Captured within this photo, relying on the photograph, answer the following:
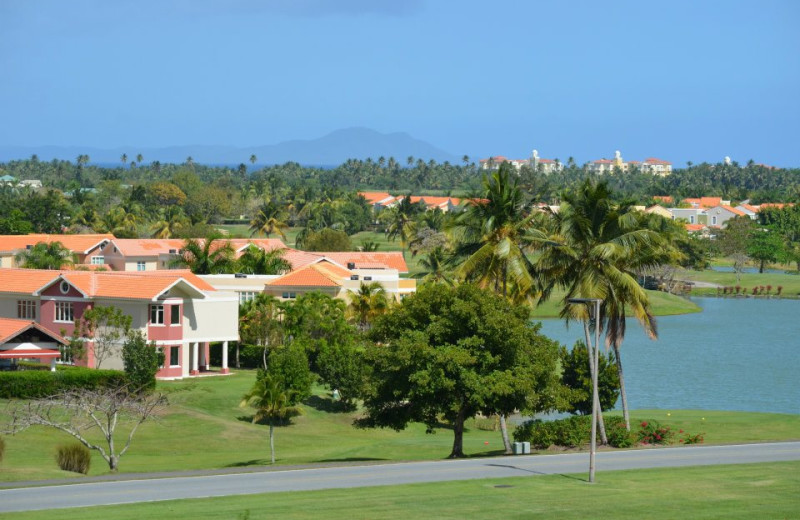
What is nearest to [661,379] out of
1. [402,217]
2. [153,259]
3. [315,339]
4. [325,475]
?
[315,339]

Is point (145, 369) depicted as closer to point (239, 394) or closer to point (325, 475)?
point (239, 394)

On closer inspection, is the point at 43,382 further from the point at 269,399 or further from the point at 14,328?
the point at 269,399

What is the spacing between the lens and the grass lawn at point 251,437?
46438 millimetres

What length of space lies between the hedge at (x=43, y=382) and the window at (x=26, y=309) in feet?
52.1

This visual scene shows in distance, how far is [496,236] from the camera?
50.7 m

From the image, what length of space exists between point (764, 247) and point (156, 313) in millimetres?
127701

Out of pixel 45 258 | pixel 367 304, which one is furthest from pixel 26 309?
pixel 45 258

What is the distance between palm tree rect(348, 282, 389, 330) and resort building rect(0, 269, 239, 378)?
9369mm

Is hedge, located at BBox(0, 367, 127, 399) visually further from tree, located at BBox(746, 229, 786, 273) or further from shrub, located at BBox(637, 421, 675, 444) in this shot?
tree, located at BBox(746, 229, 786, 273)

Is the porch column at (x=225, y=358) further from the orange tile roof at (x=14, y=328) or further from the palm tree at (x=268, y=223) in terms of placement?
the palm tree at (x=268, y=223)

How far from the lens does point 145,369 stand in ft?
201

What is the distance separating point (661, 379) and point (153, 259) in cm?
6077

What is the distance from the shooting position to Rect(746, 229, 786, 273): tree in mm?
178500

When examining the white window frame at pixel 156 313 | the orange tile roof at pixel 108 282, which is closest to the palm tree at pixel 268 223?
the orange tile roof at pixel 108 282
